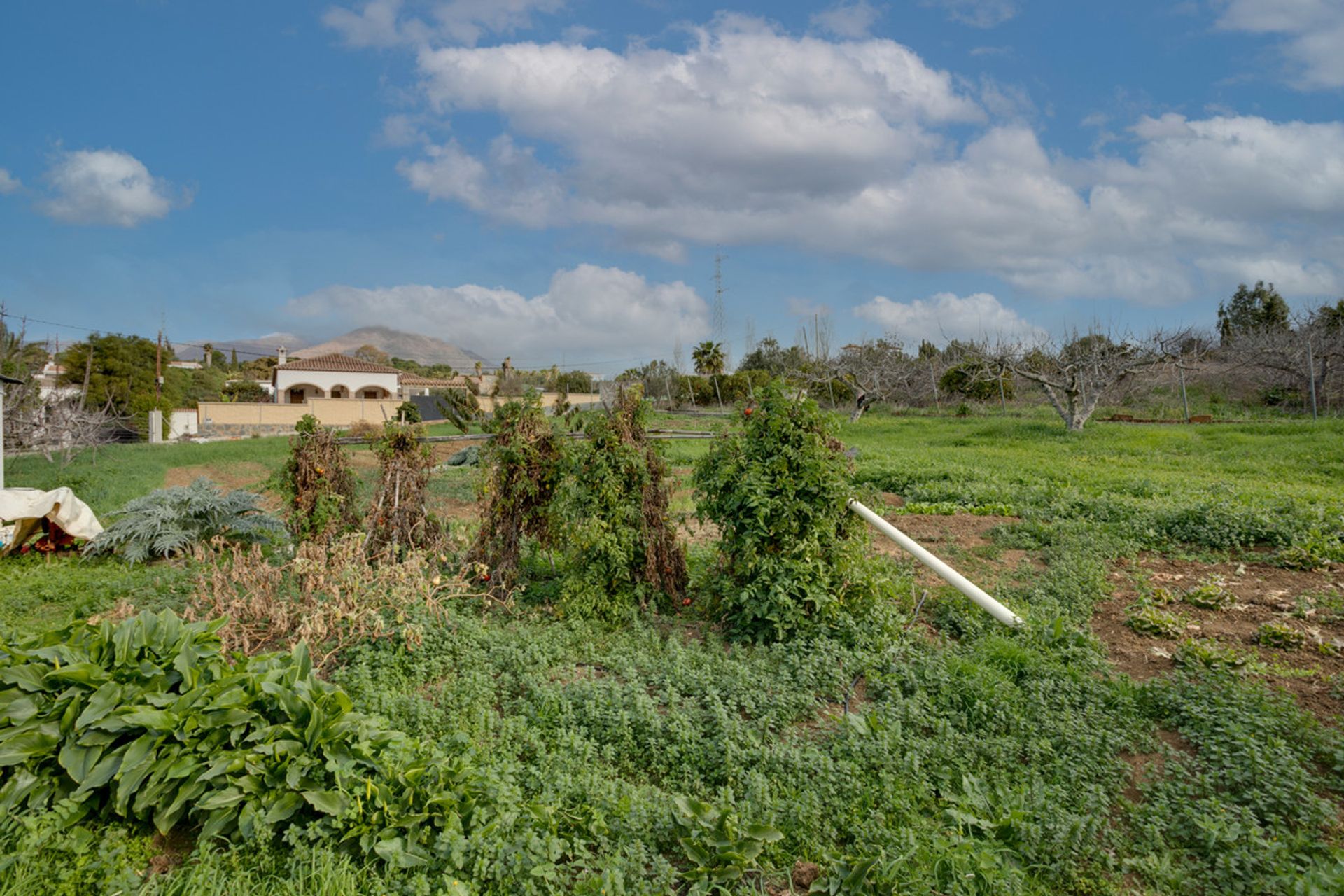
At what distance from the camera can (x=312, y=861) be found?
2746 mm

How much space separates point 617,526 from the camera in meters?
5.57

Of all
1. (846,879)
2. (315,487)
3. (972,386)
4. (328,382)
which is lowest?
(846,879)

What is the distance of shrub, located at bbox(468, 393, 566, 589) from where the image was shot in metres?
6.16

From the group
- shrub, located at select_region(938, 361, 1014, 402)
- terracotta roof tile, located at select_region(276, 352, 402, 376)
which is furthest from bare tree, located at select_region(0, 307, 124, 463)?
terracotta roof tile, located at select_region(276, 352, 402, 376)

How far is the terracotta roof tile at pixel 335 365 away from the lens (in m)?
47.0

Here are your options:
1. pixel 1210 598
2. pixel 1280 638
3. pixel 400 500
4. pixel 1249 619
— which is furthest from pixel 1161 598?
pixel 400 500

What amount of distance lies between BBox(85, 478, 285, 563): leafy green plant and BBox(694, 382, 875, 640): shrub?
527 cm

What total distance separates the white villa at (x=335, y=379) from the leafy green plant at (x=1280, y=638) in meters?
44.0

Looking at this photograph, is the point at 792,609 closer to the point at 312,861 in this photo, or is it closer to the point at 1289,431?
the point at 312,861

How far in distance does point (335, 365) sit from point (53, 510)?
4343 centimetres

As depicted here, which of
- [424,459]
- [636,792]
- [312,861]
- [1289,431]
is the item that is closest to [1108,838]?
[636,792]

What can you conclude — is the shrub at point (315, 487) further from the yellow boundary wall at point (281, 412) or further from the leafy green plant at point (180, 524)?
the yellow boundary wall at point (281, 412)

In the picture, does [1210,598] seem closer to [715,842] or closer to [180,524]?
[715,842]

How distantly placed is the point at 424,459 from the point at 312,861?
14.6ft
